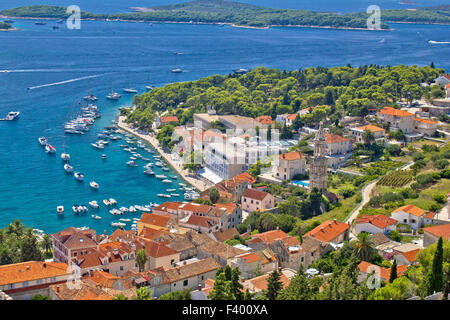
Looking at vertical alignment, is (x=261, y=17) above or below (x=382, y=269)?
above

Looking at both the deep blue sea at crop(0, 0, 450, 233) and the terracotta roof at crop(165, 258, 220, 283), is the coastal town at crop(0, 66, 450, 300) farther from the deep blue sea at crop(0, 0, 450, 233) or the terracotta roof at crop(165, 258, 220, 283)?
the deep blue sea at crop(0, 0, 450, 233)

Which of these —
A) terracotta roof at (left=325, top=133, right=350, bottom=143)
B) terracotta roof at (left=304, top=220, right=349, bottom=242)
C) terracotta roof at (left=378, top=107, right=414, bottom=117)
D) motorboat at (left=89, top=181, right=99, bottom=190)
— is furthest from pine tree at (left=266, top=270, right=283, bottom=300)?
terracotta roof at (left=378, top=107, right=414, bottom=117)

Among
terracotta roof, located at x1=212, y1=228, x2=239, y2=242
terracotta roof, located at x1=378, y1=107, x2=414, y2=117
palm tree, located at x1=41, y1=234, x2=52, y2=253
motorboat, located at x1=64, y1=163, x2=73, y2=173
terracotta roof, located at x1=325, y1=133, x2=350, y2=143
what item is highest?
terracotta roof, located at x1=378, y1=107, x2=414, y2=117

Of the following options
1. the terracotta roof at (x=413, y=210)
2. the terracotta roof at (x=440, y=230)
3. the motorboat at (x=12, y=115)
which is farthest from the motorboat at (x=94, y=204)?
the motorboat at (x=12, y=115)

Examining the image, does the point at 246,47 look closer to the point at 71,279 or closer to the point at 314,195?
the point at 314,195

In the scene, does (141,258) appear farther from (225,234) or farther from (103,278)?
(225,234)

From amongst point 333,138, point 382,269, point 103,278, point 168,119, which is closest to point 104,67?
point 168,119
